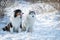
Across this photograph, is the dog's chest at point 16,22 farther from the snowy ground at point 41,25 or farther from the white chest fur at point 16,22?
the snowy ground at point 41,25

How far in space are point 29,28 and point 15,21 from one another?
218 millimetres

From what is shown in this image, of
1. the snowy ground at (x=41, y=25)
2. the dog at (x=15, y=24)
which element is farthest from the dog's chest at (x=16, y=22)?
the snowy ground at (x=41, y=25)

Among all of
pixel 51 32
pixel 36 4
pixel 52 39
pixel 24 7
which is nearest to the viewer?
pixel 52 39

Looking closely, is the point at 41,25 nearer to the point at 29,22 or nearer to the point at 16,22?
the point at 29,22

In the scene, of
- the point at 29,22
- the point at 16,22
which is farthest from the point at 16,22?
the point at 29,22

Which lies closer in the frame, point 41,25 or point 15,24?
point 15,24

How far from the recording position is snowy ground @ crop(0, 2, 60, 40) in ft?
7.36

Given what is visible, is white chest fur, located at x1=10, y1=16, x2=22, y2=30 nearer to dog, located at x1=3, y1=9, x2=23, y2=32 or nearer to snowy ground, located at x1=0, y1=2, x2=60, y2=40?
dog, located at x1=3, y1=9, x2=23, y2=32

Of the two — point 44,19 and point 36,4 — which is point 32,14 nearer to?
point 44,19

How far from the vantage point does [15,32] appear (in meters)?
2.44

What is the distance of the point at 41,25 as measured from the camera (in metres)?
2.71

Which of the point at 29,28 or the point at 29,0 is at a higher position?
the point at 29,0

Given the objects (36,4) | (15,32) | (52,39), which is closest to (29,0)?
(36,4)

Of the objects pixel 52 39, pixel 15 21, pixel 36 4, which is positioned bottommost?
pixel 52 39
